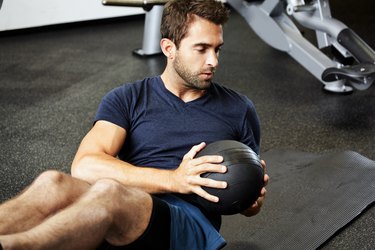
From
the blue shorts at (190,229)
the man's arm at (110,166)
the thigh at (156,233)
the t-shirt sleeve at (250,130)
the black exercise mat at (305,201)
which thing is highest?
the t-shirt sleeve at (250,130)

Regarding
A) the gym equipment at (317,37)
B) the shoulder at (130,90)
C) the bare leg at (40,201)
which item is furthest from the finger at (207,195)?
the gym equipment at (317,37)

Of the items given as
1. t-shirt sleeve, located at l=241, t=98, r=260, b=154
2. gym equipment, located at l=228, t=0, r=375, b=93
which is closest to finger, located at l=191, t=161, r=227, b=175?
t-shirt sleeve, located at l=241, t=98, r=260, b=154

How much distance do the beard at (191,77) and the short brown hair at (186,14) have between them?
0.06 m

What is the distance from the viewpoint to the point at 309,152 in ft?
8.45

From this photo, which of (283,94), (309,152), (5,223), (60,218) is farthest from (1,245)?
(283,94)

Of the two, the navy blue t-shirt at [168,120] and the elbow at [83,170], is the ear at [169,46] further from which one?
the elbow at [83,170]

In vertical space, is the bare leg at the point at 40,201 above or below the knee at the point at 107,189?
below

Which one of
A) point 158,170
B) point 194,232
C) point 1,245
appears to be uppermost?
point 1,245

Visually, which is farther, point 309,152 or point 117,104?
point 309,152

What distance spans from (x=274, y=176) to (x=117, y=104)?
3.36 ft

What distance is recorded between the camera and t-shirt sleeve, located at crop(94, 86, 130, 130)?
4.94 feet

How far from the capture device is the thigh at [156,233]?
1.23 metres

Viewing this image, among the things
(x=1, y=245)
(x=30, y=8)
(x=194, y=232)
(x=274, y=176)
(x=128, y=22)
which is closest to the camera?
(x=1, y=245)

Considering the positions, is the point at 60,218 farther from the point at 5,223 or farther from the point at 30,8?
the point at 30,8
